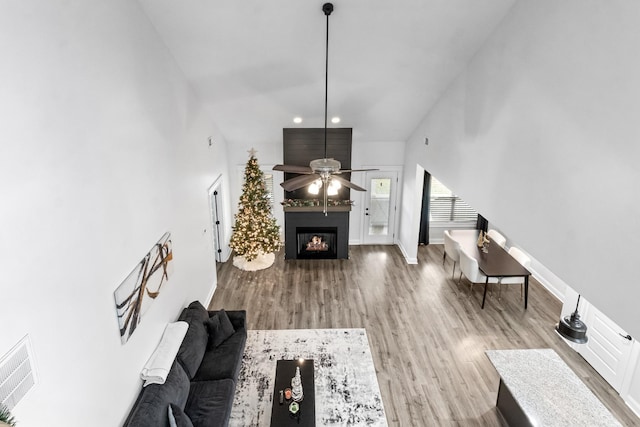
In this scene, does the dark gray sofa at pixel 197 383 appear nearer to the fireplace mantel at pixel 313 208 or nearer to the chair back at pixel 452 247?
the fireplace mantel at pixel 313 208

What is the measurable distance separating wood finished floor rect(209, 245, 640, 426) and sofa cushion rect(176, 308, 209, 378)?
1.29m

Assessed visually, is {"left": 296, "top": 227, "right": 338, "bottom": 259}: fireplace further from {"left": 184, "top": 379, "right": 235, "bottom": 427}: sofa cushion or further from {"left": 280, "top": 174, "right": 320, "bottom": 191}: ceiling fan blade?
Answer: {"left": 184, "top": 379, "right": 235, "bottom": 427}: sofa cushion

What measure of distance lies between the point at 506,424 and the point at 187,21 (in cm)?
564

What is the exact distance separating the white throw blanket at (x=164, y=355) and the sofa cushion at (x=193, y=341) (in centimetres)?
9

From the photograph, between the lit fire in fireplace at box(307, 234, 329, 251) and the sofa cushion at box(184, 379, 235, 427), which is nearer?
the sofa cushion at box(184, 379, 235, 427)

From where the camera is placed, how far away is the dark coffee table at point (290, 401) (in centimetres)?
411

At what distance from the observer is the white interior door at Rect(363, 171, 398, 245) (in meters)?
9.02

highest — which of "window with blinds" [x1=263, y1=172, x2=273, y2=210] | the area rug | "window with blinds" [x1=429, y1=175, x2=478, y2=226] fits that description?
"window with blinds" [x1=263, y1=172, x2=273, y2=210]

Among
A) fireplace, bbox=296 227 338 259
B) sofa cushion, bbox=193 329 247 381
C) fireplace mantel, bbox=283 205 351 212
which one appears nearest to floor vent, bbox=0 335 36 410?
sofa cushion, bbox=193 329 247 381

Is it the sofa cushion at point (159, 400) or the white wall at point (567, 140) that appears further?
the sofa cushion at point (159, 400)

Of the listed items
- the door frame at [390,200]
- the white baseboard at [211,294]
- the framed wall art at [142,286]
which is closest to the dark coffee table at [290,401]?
the framed wall art at [142,286]

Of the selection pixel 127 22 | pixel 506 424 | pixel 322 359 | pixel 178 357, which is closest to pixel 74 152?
pixel 127 22

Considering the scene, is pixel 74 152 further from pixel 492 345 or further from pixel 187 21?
pixel 492 345

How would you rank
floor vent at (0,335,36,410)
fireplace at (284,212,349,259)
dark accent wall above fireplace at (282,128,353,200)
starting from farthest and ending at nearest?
fireplace at (284,212,349,259), dark accent wall above fireplace at (282,128,353,200), floor vent at (0,335,36,410)
